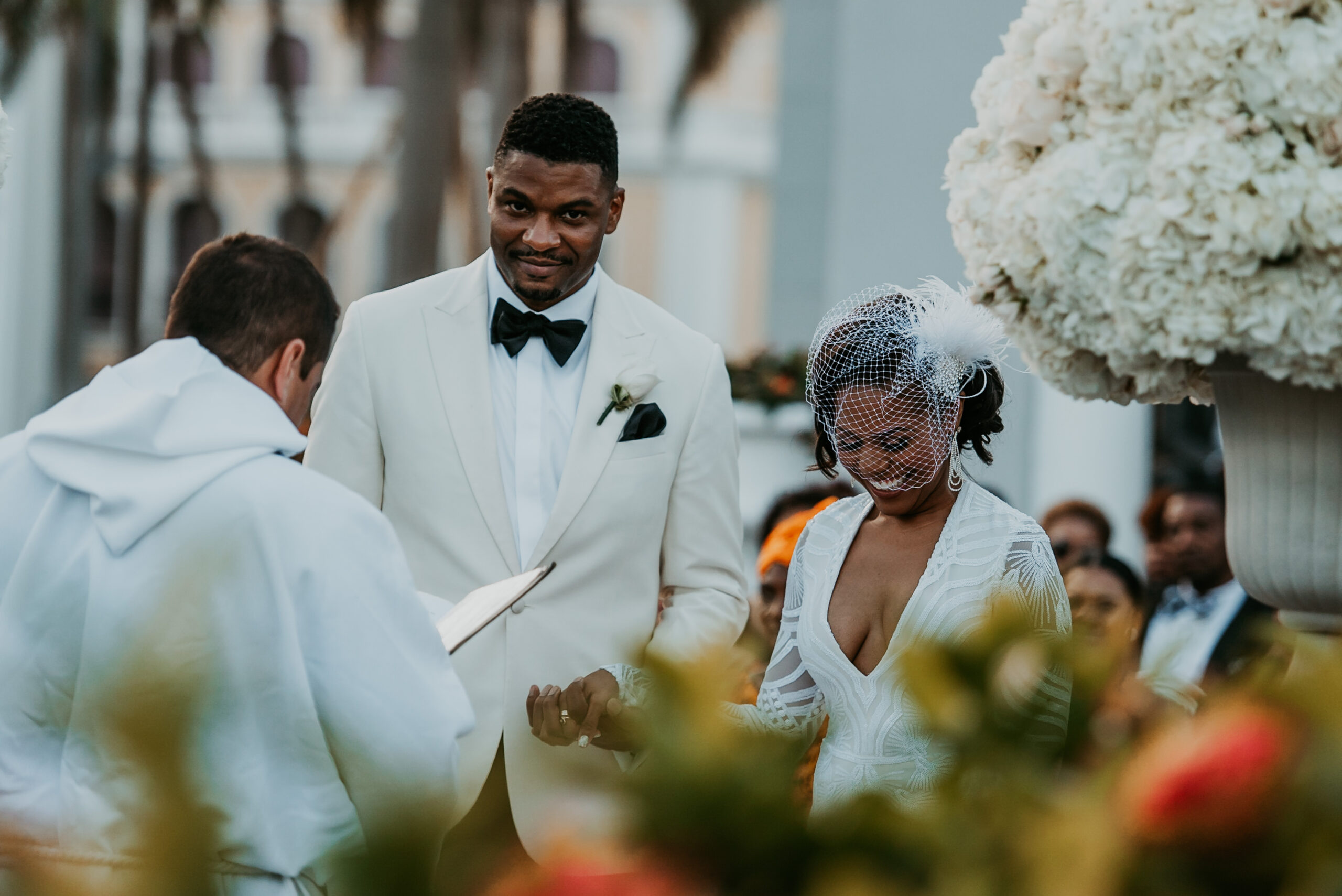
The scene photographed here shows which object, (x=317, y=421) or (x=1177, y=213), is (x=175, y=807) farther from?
(x=317, y=421)

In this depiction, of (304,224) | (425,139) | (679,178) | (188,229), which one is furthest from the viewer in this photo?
(188,229)

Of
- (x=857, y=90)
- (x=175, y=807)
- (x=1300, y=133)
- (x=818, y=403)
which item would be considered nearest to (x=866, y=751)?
(x=818, y=403)

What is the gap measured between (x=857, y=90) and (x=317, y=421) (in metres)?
6.87

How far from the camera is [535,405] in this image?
10.2ft

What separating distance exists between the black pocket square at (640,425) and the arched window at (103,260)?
3391 cm

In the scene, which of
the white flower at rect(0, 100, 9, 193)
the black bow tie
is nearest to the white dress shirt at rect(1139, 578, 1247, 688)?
the black bow tie

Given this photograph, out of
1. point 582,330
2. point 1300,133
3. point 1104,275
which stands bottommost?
point 582,330

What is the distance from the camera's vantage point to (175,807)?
0.71 metres

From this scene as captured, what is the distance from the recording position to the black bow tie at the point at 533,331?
3070 millimetres

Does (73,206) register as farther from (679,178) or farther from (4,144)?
(4,144)

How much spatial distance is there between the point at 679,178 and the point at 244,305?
1257 inches

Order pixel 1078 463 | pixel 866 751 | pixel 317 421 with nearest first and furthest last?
pixel 866 751
pixel 317 421
pixel 1078 463

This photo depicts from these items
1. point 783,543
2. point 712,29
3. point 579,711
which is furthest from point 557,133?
point 712,29

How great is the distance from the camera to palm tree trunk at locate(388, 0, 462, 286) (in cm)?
1399
